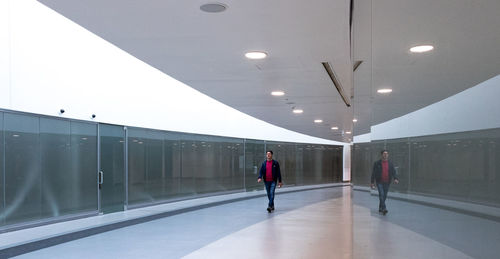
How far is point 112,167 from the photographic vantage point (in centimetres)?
1360

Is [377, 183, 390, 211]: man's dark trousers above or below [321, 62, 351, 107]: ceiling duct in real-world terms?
below

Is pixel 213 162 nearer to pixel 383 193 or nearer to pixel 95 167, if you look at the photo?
pixel 95 167

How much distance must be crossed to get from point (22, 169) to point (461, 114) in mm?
11130

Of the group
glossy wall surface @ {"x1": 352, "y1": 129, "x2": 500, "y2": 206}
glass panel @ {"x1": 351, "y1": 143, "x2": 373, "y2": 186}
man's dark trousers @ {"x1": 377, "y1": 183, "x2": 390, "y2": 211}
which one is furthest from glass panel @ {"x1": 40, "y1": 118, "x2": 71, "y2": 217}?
glossy wall surface @ {"x1": 352, "y1": 129, "x2": 500, "y2": 206}

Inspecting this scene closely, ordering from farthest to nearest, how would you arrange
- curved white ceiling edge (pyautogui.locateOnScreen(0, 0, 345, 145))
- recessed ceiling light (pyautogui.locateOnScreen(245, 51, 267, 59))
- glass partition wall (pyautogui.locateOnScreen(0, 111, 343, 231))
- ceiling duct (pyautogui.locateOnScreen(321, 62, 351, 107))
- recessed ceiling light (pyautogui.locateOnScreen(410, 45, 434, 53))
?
glass partition wall (pyautogui.locateOnScreen(0, 111, 343, 231)) → curved white ceiling edge (pyautogui.locateOnScreen(0, 0, 345, 145)) → ceiling duct (pyautogui.locateOnScreen(321, 62, 351, 107)) → recessed ceiling light (pyautogui.locateOnScreen(245, 51, 267, 59)) → recessed ceiling light (pyautogui.locateOnScreen(410, 45, 434, 53))

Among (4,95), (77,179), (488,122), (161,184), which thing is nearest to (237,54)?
(4,95)

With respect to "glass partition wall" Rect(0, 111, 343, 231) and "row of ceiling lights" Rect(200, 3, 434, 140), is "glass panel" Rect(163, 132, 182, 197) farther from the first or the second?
"row of ceiling lights" Rect(200, 3, 434, 140)

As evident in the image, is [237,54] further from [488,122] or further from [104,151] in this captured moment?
[104,151]

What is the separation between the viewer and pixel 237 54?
7113 mm

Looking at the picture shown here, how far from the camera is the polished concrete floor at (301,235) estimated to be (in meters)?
0.91

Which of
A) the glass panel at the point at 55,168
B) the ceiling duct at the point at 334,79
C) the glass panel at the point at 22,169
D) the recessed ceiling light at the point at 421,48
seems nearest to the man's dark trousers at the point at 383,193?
the recessed ceiling light at the point at 421,48

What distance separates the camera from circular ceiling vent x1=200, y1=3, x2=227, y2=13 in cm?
474

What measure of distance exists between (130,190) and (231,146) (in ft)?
27.1

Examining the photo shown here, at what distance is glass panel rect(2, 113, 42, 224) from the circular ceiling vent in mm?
7175
